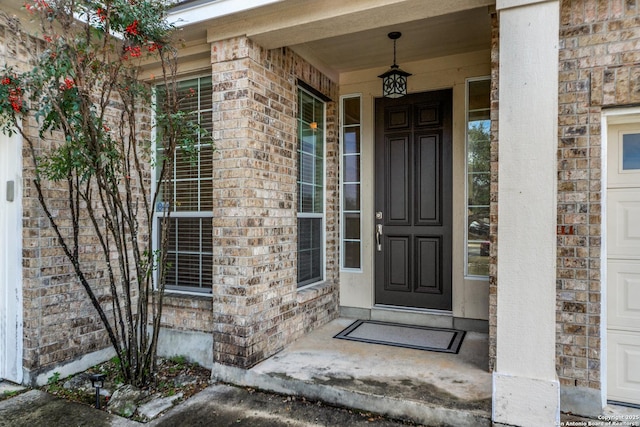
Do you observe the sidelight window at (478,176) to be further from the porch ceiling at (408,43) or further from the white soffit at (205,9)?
the white soffit at (205,9)

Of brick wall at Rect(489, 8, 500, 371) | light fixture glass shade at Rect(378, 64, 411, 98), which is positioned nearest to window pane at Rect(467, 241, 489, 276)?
brick wall at Rect(489, 8, 500, 371)

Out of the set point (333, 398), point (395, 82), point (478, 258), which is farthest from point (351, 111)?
point (333, 398)

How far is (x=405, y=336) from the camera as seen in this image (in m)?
3.86

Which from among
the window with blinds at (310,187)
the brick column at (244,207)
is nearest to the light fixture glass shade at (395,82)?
the window with blinds at (310,187)

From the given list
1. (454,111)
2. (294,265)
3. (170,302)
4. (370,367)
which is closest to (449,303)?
(370,367)

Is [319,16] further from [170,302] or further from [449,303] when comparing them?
[449,303]

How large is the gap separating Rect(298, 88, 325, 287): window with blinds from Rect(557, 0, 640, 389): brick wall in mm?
2257

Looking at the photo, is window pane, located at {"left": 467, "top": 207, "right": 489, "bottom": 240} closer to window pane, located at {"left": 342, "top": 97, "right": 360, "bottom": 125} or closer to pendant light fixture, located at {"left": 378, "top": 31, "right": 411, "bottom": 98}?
pendant light fixture, located at {"left": 378, "top": 31, "right": 411, "bottom": 98}

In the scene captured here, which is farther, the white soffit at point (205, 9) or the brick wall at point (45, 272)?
the brick wall at point (45, 272)

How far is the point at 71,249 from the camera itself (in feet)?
11.0

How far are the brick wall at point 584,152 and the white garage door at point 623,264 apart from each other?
215mm

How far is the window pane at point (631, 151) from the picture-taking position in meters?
2.62

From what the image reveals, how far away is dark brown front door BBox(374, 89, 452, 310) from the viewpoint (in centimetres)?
414

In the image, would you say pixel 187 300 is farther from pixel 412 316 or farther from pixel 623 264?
pixel 623 264
